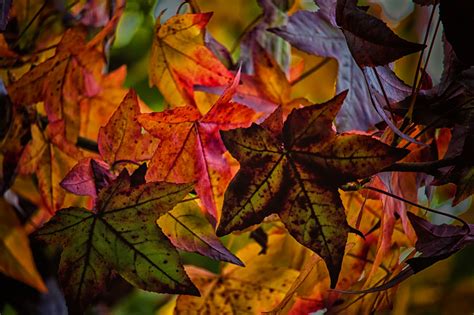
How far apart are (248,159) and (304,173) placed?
0.09 ft

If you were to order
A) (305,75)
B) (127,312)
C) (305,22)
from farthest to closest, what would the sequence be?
(127,312) → (305,75) → (305,22)

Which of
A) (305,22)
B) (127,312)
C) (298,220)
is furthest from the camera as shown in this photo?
(127,312)

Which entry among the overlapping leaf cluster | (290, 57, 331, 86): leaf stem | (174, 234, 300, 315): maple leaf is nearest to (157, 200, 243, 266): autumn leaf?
Result: the overlapping leaf cluster

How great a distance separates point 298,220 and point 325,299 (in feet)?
0.47

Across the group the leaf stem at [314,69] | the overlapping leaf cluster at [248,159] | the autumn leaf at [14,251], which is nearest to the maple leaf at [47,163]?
the overlapping leaf cluster at [248,159]

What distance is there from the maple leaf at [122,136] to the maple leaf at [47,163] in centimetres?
9

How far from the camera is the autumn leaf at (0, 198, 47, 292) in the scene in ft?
1.80

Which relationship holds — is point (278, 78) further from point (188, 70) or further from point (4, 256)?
point (4, 256)

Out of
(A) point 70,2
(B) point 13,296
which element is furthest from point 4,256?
(A) point 70,2

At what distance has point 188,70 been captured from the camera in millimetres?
429

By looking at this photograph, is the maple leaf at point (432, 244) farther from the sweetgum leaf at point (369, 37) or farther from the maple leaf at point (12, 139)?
the maple leaf at point (12, 139)

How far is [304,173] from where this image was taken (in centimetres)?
32

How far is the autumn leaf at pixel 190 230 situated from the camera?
1.13ft

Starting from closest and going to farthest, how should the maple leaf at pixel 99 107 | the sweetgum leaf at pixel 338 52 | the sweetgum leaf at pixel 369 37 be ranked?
the sweetgum leaf at pixel 369 37 → the sweetgum leaf at pixel 338 52 → the maple leaf at pixel 99 107
